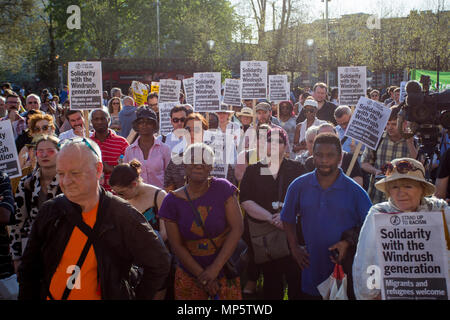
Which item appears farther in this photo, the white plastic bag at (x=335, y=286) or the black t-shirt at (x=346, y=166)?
the black t-shirt at (x=346, y=166)

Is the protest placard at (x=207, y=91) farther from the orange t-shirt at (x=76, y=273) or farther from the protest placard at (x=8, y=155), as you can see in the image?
the orange t-shirt at (x=76, y=273)

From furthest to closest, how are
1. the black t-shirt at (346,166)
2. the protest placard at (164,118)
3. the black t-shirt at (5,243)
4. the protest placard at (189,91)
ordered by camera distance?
the protest placard at (189,91)
the protest placard at (164,118)
the black t-shirt at (346,166)
the black t-shirt at (5,243)

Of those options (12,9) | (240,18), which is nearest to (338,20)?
(240,18)

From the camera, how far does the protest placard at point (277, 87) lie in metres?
13.9

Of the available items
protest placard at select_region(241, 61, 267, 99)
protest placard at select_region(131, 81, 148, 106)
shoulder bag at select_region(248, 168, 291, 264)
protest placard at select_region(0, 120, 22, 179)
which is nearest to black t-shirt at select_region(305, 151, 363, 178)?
shoulder bag at select_region(248, 168, 291, 264)

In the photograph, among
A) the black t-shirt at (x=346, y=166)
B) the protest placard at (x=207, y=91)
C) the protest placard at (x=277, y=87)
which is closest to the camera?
the black t-shirt at (x=346, y=166)

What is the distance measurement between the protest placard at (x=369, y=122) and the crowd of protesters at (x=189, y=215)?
289mm

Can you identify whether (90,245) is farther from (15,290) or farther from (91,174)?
(15,290)

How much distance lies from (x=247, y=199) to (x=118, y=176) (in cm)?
116

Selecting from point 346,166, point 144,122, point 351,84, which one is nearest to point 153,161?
point 144,122

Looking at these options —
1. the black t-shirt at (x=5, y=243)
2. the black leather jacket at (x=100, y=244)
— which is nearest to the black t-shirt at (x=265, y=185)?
the black t-shirt at (x=5, y=243)

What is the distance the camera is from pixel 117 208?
2926mm

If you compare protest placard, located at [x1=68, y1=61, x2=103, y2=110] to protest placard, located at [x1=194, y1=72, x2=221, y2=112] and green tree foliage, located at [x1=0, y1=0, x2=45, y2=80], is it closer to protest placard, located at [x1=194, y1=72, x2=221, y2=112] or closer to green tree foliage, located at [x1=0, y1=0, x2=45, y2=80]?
protest placard, located at [x1=194, y1=72, x2=221, y2=112]

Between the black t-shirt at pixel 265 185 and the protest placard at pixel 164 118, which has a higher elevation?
the protest placard at pixel 164 118
